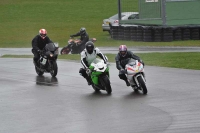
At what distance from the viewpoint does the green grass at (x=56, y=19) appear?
41094 mm

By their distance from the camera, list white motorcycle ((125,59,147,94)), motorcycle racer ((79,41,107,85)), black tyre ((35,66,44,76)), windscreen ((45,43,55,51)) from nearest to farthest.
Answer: white motorcycle ((125,59,147,94)) → motorcycle racer ((79,41,107,85)) → windscreen ((45,43,55,51)) → black tyre ((35,66,44,76))

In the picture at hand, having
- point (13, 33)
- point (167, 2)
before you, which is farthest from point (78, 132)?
point (13, 33)

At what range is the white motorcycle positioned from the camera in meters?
16.1

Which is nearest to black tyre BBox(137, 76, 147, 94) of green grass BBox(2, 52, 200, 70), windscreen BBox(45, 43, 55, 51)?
green grass BBox(2, 52, 200, 70)

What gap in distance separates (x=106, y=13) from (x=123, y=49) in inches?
1772

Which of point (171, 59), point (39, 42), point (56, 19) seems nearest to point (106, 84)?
point (39, 42)

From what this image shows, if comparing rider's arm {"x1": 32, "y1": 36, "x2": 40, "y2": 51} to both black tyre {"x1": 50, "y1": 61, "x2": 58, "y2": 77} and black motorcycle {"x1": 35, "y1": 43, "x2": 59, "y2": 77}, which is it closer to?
black motorcycle {"x1": 35, "y1": 43, "x2": 59, "y2": 77}

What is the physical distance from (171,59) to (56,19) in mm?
35175

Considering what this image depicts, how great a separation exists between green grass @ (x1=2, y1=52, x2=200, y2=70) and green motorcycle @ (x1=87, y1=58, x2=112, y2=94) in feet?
18.1

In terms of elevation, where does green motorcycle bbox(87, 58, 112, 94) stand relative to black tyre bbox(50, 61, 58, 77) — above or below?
above

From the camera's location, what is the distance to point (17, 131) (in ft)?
38.1

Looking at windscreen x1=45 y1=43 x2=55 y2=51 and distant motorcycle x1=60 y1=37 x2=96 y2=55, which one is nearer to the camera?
windscreen x1=45 y1=43 x2=55 y2=51

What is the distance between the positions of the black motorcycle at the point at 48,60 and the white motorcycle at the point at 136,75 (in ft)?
16.2

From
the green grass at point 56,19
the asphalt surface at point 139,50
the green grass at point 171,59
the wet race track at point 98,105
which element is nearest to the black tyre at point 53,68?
the wet race track at point 98,105
